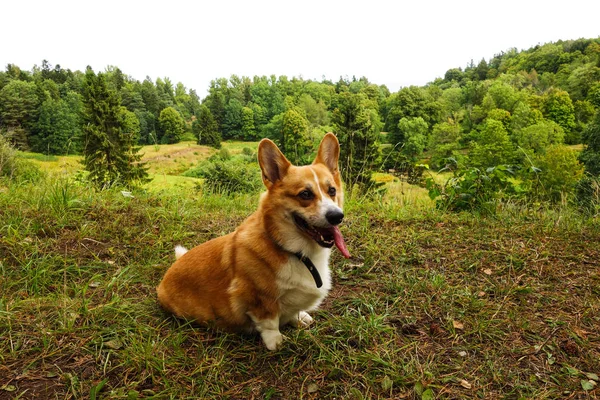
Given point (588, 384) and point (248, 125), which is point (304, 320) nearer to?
point (588, 384)

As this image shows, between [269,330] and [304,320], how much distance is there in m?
0.43

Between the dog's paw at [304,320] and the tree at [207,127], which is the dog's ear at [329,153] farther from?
the tree at [207,127]

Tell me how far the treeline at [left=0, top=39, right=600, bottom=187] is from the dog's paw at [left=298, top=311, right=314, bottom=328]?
347 centimetres

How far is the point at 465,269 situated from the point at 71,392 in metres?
3.38

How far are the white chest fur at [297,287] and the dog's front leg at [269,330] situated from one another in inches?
4.4

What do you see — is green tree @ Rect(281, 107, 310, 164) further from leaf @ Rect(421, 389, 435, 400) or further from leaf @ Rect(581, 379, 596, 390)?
leaf @ Rect(581, 379, 596, 390)

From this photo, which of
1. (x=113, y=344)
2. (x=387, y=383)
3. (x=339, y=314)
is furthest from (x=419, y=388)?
(x=113, y=344)

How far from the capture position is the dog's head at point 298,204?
2287mm

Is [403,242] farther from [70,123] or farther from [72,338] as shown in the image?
[70,123]

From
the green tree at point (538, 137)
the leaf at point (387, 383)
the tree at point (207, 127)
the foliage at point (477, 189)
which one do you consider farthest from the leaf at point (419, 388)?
the tree at point (207, 127)

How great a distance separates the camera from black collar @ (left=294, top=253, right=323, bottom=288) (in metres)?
2.33

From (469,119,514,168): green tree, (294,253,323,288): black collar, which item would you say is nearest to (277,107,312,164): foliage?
(294,253,323,288): black collar

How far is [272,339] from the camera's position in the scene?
234 cm

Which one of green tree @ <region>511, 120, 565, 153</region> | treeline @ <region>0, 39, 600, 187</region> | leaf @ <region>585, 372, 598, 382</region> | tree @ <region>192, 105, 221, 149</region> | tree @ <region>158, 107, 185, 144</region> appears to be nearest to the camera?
leaf @ <region>585, 372, 598, 382</region>
